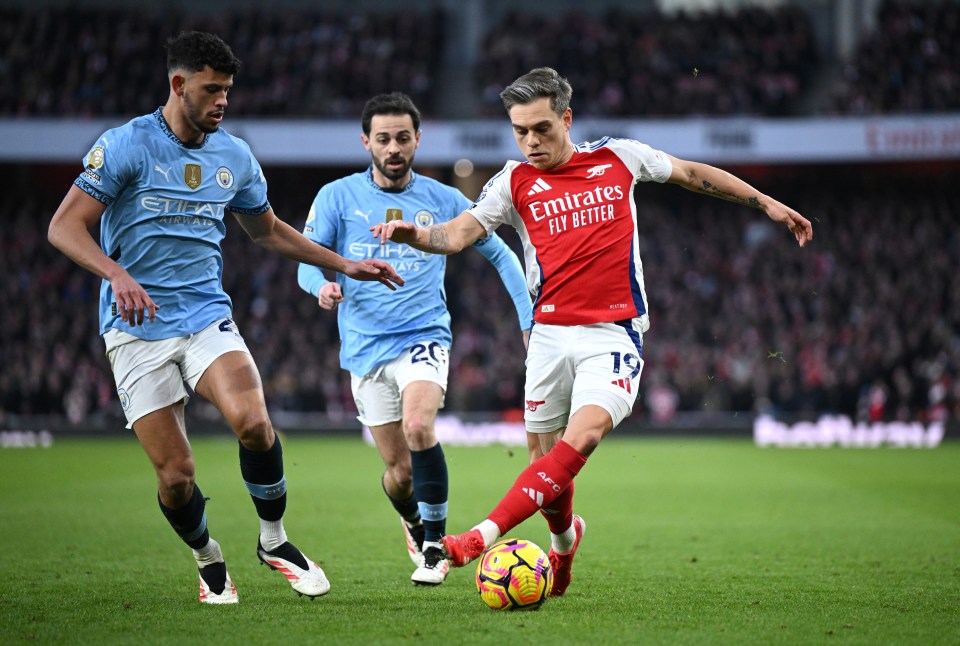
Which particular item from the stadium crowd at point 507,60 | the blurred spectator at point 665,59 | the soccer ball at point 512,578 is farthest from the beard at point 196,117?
the blurred spectator at point 665,59

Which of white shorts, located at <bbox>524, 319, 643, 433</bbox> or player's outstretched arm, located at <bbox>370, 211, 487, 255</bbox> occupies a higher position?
player's outstretched arm, located at <bbox>370, 211, 487, 255</bbox>

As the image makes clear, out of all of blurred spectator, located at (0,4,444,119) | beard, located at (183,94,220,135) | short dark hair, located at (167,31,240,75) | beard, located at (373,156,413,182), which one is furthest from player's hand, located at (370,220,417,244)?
blurred spectator, located at (0,4,444,119)

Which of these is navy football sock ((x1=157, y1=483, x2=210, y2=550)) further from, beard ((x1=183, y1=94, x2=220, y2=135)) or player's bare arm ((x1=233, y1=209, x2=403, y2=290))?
beard ((x1=183, y1=94, x2=220, y2=135))

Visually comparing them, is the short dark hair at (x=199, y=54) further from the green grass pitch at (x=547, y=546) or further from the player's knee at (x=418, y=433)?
the green grass pitch at (x=547, y=546)

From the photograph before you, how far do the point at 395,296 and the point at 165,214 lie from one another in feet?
6.02

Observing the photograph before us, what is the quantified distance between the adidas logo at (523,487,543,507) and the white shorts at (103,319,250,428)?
5.27 ft

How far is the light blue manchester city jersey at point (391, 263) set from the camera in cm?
704

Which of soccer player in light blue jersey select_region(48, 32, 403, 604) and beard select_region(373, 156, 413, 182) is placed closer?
soccer player in light blue jersey select_region(48, 32, 403, 604)

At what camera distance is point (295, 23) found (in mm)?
30984

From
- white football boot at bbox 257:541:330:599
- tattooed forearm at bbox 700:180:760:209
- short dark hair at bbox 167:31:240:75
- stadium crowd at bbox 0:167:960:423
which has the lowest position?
stadium crowd at bbox 0:167:960:423

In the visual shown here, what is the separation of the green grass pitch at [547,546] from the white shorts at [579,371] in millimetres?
999

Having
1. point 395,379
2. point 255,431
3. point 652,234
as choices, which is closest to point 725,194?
point 395,379

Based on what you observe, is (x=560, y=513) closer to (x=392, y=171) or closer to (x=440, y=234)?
(x=440, y=234)

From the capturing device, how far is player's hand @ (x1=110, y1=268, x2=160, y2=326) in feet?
16.6
